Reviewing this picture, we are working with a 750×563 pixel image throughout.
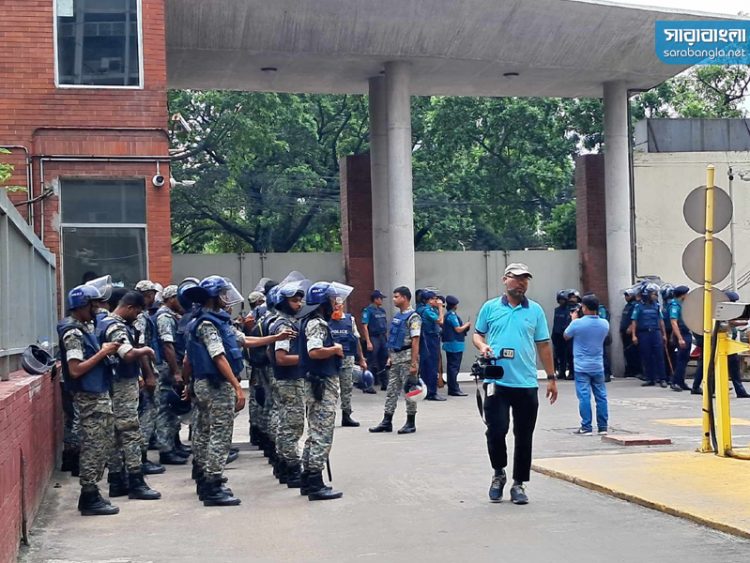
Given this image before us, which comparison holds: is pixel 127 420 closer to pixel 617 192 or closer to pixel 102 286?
pixel 102 286

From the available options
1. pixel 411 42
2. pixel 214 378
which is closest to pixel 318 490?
pixel 214 378

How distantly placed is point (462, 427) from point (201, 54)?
9.96 meters

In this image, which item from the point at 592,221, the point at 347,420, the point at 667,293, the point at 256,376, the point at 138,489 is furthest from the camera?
the point at 592,221

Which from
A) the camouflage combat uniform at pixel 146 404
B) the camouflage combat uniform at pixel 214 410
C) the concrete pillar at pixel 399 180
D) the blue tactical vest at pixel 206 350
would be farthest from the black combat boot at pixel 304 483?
the concrete pillar at pixel 399 180

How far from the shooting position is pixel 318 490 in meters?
9.92

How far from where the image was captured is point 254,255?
992 inches

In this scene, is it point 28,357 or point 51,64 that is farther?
point 51,64

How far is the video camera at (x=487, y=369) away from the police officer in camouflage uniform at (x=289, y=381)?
6.07ft

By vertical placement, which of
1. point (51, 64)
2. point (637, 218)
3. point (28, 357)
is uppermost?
point (51, 64)

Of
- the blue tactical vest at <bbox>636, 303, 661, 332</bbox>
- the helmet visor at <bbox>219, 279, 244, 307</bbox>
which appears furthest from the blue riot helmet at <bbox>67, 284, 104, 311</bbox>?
the blue tactical vest at <bbox>636, 303, 661, 332</bbox>

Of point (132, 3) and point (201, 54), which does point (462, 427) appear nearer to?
point (132, 3)

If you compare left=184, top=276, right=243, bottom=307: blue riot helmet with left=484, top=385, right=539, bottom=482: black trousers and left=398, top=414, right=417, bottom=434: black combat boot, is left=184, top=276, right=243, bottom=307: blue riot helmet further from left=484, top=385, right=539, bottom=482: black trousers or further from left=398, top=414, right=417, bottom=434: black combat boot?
left=398, top=414, right=417, bottom=434: black combat boot

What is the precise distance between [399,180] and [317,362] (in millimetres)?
12781

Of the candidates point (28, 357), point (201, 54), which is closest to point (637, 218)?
point (201, 54)
